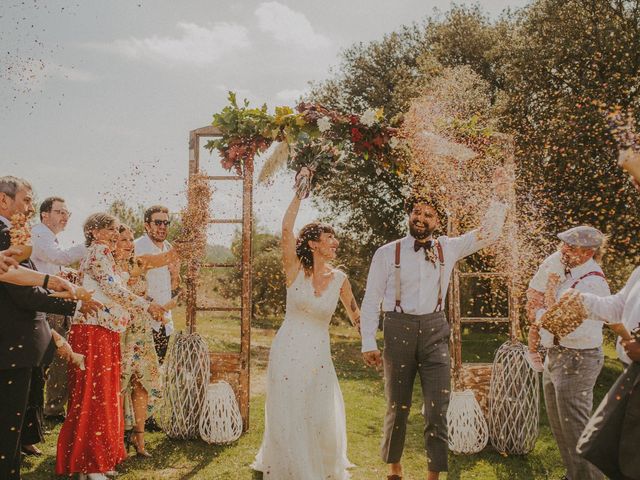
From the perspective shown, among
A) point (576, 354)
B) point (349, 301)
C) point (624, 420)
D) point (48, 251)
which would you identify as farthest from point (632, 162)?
point (48, 251)

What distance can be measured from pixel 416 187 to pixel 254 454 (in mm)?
3166

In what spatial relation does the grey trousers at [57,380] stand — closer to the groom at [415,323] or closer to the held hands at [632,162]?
the groom at [415,323]

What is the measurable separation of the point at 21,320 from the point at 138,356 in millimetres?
1850

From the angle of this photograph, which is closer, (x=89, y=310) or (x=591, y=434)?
(x=591, y=434)

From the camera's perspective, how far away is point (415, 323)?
471 centimetres

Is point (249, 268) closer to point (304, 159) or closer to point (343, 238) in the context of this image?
point (304, 159)

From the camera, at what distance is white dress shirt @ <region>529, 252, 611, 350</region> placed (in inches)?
167

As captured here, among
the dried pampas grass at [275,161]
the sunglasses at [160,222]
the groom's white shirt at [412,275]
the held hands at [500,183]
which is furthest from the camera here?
the sunglasses at [160,222]

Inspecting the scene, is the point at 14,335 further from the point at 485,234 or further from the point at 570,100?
the point at 570,100

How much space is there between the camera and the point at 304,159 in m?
4.96

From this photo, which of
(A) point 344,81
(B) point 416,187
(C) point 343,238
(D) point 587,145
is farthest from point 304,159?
(A) point 344,81

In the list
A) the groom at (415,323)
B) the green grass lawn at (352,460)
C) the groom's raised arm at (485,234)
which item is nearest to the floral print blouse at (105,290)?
the green grass lawn at (352,460)

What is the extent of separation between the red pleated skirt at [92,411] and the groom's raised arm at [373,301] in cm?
213

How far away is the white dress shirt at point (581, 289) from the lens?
423 cm
